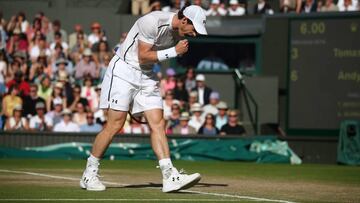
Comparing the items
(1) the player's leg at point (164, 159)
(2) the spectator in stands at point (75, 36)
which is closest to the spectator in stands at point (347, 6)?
(2) the spectator in stands at point (75, 36)

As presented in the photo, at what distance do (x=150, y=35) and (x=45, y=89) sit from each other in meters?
13.0

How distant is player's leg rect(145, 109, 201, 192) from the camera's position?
425 inches

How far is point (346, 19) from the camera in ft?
71.1

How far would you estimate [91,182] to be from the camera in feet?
36.2

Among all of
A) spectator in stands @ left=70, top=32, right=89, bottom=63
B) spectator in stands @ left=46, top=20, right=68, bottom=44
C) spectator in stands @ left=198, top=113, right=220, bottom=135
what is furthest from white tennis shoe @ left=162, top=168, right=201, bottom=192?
spectator in stands @ left=46, top=20, right=68, bottom=44

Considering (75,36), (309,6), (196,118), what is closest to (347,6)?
(309,6)

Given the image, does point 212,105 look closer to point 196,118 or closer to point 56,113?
point 196,118

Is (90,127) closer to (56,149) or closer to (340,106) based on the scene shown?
(56,149)

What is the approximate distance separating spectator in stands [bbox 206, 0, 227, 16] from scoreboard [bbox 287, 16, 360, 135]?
3.50 m

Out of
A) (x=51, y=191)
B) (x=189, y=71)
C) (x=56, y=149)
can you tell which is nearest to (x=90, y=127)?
(x=56, y=149)

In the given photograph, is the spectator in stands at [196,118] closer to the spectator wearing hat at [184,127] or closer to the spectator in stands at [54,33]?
the spectator wearing hat at [184,127]

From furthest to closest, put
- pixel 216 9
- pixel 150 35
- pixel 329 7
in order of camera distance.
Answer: pixel 216 9, pixel 329 7, pixel 150 35

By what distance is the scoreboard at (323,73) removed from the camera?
2175 centimetres

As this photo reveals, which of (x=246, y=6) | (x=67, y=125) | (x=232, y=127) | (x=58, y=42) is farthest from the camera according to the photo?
(x=246, y=6)
